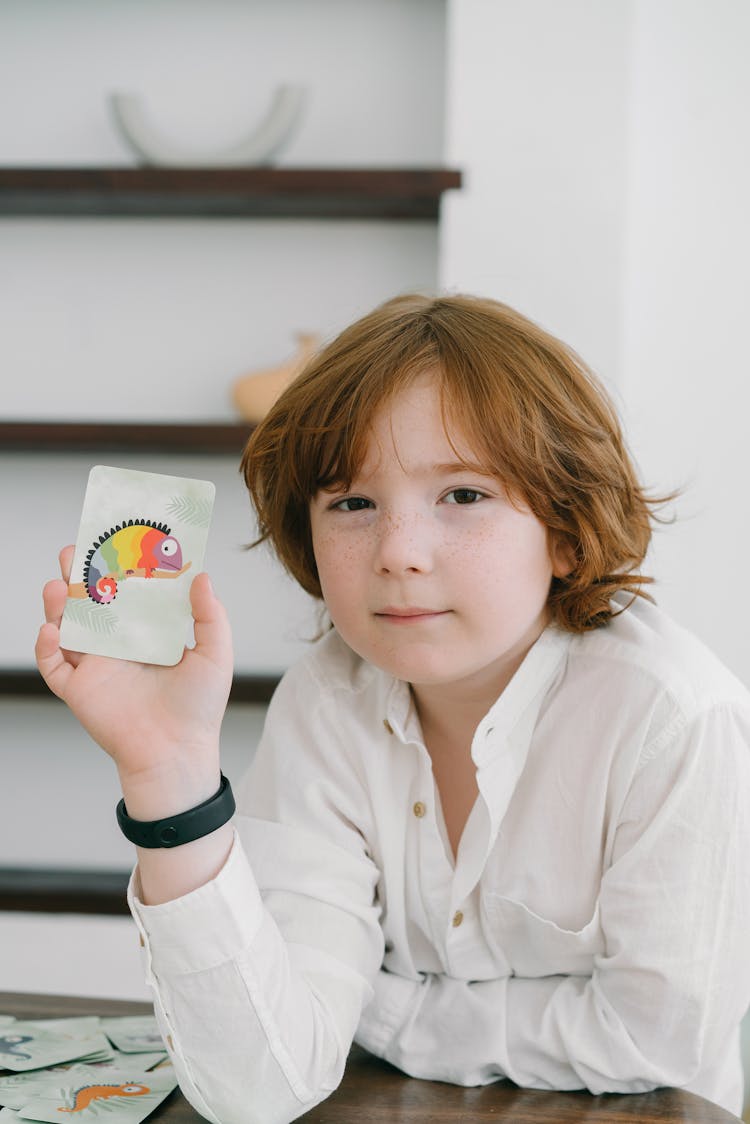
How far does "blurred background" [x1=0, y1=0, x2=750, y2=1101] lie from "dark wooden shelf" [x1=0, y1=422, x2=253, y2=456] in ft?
0.23

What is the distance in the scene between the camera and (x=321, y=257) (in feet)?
9.30

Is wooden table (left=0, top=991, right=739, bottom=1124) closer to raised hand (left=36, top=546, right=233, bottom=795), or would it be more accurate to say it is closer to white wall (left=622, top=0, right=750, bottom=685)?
raised hand (left=36, top=546, right=233, bottom=795)

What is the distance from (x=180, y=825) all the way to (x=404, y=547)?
314 mm

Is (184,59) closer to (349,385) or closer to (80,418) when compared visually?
(80,418)

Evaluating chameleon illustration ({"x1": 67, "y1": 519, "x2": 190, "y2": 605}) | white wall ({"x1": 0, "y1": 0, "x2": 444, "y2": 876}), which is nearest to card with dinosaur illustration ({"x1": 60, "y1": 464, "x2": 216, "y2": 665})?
chameleon illustration ({"x1": 67, "y1": 519, "x2": 190, "y2": 605})

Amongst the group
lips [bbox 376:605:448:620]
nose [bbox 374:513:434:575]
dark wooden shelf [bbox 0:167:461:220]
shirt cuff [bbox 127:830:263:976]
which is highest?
dark wooden shelf [bbox 0:167:461:220]

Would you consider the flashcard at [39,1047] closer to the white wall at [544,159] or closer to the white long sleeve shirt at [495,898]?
the white long sleeve shirt at [495,898]

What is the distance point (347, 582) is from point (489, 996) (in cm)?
43

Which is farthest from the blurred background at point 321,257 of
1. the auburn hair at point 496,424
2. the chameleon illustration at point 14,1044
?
the chameleon illustration at point 14,1044

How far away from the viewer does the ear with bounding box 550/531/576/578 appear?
1237mm

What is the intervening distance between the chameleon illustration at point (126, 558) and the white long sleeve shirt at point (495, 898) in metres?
0.25

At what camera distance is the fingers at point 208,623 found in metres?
1.00

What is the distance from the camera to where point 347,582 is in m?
1.13

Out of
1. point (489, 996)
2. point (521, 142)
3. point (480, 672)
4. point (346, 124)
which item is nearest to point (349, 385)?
point (480, 672)
